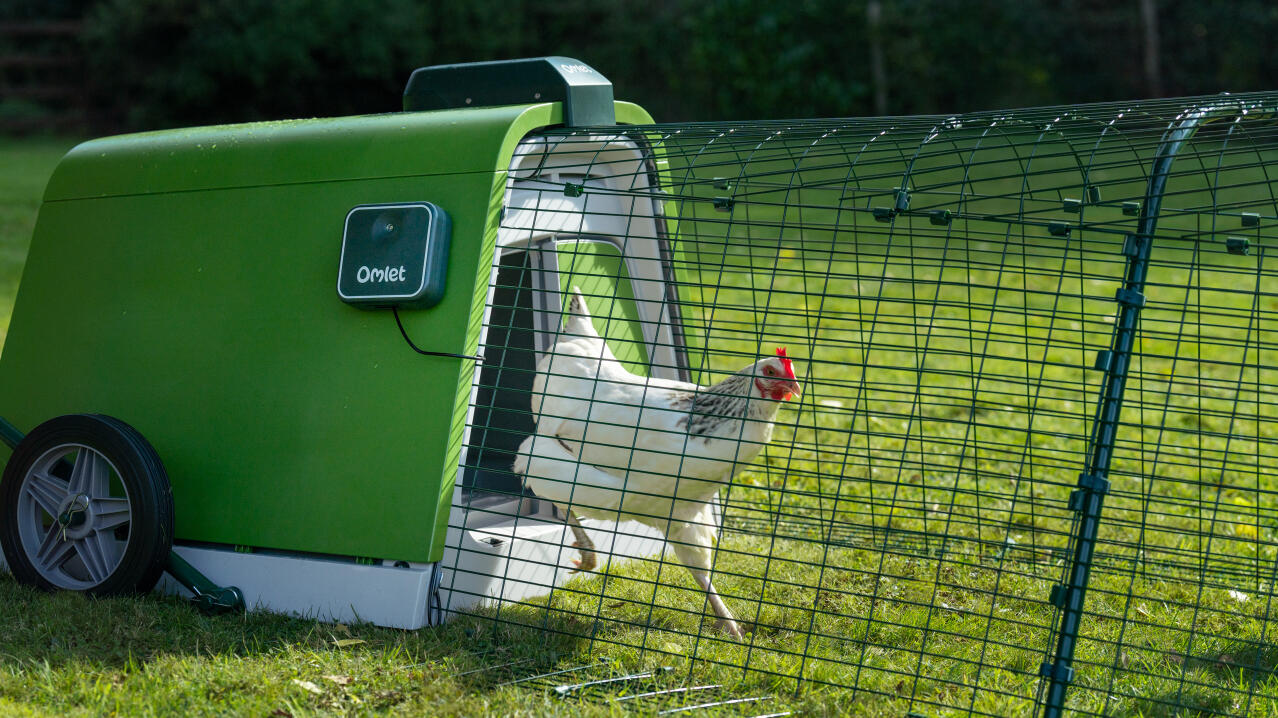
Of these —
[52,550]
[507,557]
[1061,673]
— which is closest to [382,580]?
[507,557]

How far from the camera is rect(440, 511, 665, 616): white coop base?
3.00 m

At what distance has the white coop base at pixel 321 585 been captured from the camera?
291 cm

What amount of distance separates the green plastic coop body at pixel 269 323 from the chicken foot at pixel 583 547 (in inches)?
23.7

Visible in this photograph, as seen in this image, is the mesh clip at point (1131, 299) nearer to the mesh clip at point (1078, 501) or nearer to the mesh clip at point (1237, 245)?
the mesh clip at point (1237, 245)

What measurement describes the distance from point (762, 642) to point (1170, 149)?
1.64 metres

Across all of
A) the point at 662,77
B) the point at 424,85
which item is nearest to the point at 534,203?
the point at 424,85

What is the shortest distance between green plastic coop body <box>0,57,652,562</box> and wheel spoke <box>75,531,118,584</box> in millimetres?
182

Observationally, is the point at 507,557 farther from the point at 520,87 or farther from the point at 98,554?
the point at 520,87

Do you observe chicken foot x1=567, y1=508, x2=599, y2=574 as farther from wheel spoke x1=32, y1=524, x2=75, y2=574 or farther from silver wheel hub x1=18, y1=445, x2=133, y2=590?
wheel spoke x1=32, y1=524, x2=75, y2=574

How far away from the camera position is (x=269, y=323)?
3.20 meters

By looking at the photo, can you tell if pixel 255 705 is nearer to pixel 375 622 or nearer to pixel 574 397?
pixel 375 622

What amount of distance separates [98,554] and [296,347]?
836 millimetres

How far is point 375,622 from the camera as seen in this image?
294cm

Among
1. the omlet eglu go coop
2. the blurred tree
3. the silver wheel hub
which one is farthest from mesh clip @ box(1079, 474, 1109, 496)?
the blurred tree
